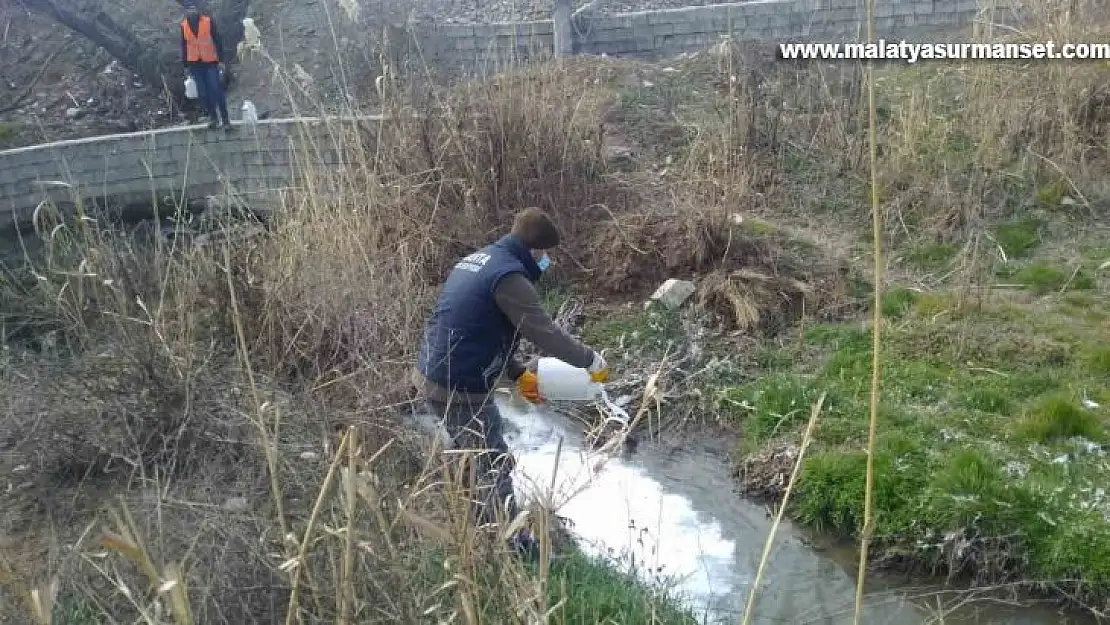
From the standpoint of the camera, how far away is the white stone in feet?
23.7

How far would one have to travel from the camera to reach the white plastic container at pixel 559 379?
492 cm

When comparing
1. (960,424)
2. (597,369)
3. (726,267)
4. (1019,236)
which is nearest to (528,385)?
(597,369)

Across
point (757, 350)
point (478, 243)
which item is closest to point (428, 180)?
point (478, 243)

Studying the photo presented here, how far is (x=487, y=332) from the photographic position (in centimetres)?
453

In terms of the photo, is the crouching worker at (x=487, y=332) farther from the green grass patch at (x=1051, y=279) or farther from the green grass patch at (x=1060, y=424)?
the green grass patch at (x=1051, y=279)

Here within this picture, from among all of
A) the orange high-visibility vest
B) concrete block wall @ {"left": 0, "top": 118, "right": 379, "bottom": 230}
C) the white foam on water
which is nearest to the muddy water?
the white foam on water

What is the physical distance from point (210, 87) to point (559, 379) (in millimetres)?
6890

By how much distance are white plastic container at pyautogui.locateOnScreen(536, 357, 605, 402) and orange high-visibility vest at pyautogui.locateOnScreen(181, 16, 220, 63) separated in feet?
22.4

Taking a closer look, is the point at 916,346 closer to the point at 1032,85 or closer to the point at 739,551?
the point at 739,551

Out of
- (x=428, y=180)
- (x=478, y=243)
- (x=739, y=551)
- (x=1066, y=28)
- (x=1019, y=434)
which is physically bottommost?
(x=739, y=551)

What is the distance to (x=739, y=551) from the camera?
199 inches

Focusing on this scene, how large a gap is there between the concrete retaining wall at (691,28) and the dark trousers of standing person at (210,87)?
208cm

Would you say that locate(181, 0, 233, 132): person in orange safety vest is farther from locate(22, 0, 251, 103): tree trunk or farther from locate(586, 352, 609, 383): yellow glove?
locate(586, 352, 609, 383): yellow glove

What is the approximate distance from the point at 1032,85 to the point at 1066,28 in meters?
0.52
